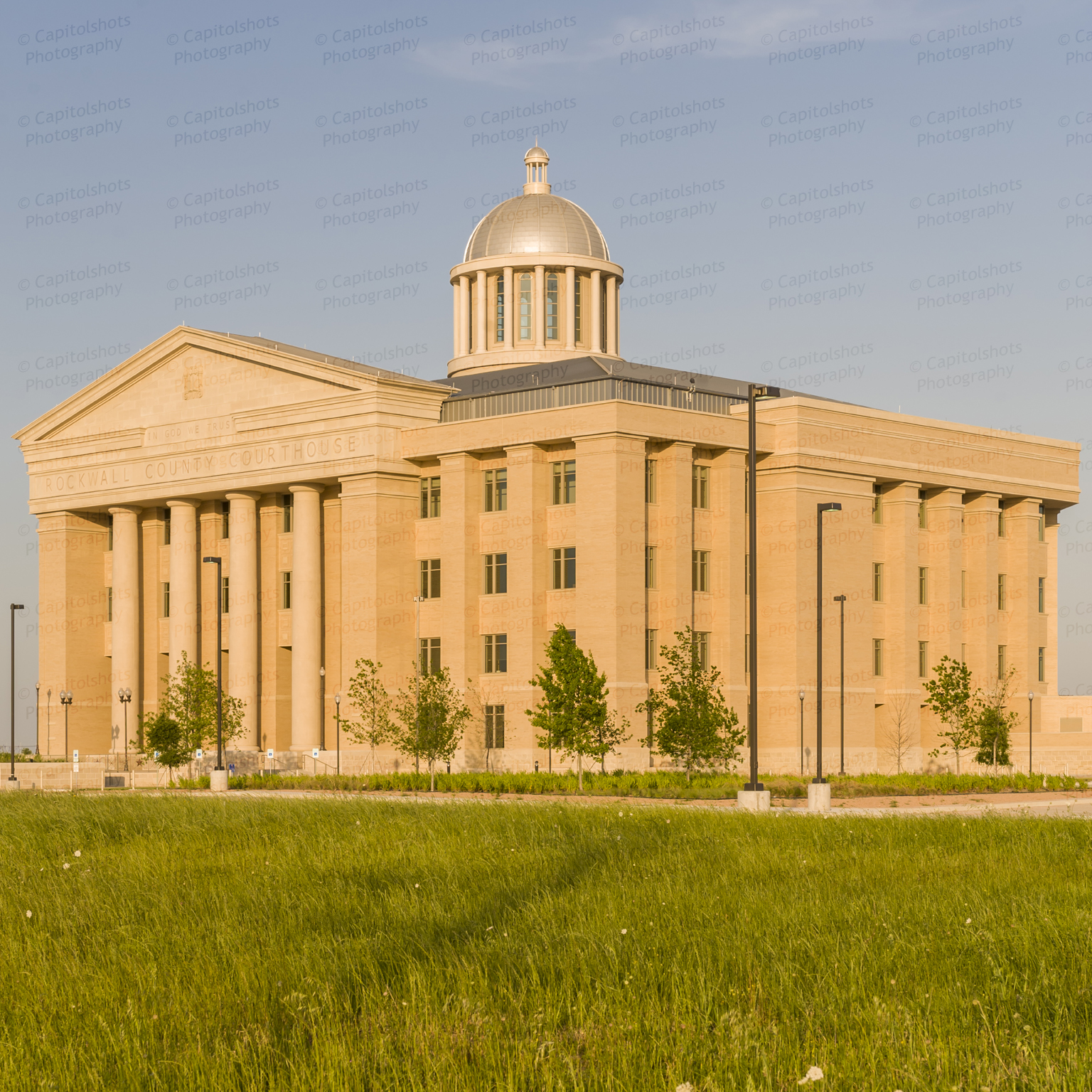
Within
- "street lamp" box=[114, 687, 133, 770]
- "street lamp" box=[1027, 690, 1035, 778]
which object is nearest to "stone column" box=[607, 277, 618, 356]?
"street lamp" box=[1027, 690, 1035, 778]

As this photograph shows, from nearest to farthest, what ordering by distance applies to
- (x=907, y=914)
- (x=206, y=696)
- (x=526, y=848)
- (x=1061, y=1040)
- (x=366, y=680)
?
(x=1061, y=1040), (x=907, y=914), (x=526, y=848), (x=366, y=680), (x=206, y=696)

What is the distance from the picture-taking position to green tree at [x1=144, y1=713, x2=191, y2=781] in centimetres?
6219

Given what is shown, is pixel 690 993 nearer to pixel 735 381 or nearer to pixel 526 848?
pixel 526 848

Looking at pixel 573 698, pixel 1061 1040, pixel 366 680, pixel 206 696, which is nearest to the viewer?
pixel 1061 1040

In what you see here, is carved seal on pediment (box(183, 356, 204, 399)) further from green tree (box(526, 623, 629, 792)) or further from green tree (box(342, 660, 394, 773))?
green tree (box(526, 623, 629, 792))

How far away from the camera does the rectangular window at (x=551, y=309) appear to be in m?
73.9

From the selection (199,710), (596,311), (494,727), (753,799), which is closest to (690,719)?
(494,727)

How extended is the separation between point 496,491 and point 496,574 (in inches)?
130

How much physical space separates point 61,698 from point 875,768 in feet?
122

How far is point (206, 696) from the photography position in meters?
63.3

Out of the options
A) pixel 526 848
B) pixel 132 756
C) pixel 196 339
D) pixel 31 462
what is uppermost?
pixel 196 339

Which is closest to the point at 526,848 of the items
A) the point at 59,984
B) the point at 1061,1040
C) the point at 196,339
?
the point at 59,984

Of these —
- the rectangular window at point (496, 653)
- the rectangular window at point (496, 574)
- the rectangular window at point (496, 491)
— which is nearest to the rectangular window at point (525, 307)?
the rectangular window at point (496, 491)

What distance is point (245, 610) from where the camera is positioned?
66875mm
